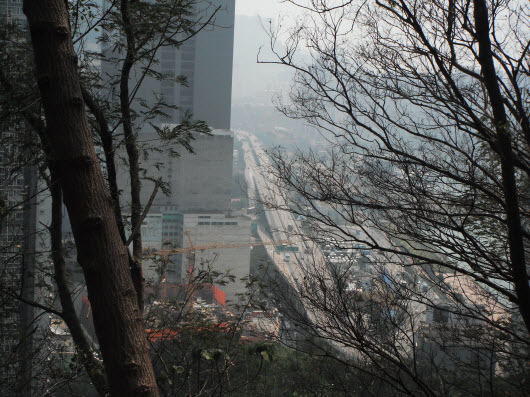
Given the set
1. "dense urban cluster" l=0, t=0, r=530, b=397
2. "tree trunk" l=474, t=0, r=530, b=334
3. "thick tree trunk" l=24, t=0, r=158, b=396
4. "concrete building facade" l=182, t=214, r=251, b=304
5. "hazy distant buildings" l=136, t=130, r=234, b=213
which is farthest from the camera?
"hazy distant buildings" l=136, t=130, r=234, b=213

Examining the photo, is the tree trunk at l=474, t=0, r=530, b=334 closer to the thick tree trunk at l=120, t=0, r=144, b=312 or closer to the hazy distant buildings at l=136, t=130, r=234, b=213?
the thick tree trunk at l=120, t=0, r=144, b=312

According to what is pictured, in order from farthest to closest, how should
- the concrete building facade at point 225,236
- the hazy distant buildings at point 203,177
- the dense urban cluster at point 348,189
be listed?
the hazy distant buildings at point 203,177 → the concrete building facade at point 225,236 → the dense urban cluster at point 348,189

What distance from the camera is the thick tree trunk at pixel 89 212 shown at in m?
0.90

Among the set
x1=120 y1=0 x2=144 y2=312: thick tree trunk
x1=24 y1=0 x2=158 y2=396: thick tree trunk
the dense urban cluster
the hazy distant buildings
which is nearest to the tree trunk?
the dense urban cluster

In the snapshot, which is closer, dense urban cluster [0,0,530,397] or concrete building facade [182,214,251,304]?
dense urban cluster [0,0,530,397]

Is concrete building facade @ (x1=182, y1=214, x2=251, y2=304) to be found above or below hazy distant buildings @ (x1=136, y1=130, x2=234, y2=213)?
below

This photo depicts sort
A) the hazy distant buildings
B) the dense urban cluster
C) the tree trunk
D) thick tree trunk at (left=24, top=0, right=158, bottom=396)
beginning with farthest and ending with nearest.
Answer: the hazy distant buildings < the dense urban cluster < the tree trunk < thick tree trunk at (left=24, top=0, right=158, bottom=396)

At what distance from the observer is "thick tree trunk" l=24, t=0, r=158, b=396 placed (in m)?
0.90

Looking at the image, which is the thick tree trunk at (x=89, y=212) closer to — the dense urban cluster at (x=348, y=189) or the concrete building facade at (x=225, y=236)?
the dense urban cluster at (x=348, y=189)

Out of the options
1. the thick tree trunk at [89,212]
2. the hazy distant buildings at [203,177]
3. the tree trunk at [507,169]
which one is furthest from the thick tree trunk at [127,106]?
the hazy distant buildings at [203,177]

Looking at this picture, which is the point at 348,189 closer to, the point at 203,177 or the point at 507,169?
the point at 507,169

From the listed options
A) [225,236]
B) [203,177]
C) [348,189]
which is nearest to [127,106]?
[348,189]

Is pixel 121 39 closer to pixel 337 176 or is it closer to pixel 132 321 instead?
pixel 337 176

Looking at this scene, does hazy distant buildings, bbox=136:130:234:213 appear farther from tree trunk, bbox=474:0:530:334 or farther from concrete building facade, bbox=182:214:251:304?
tree trunk, bbox=474:0:530:334
